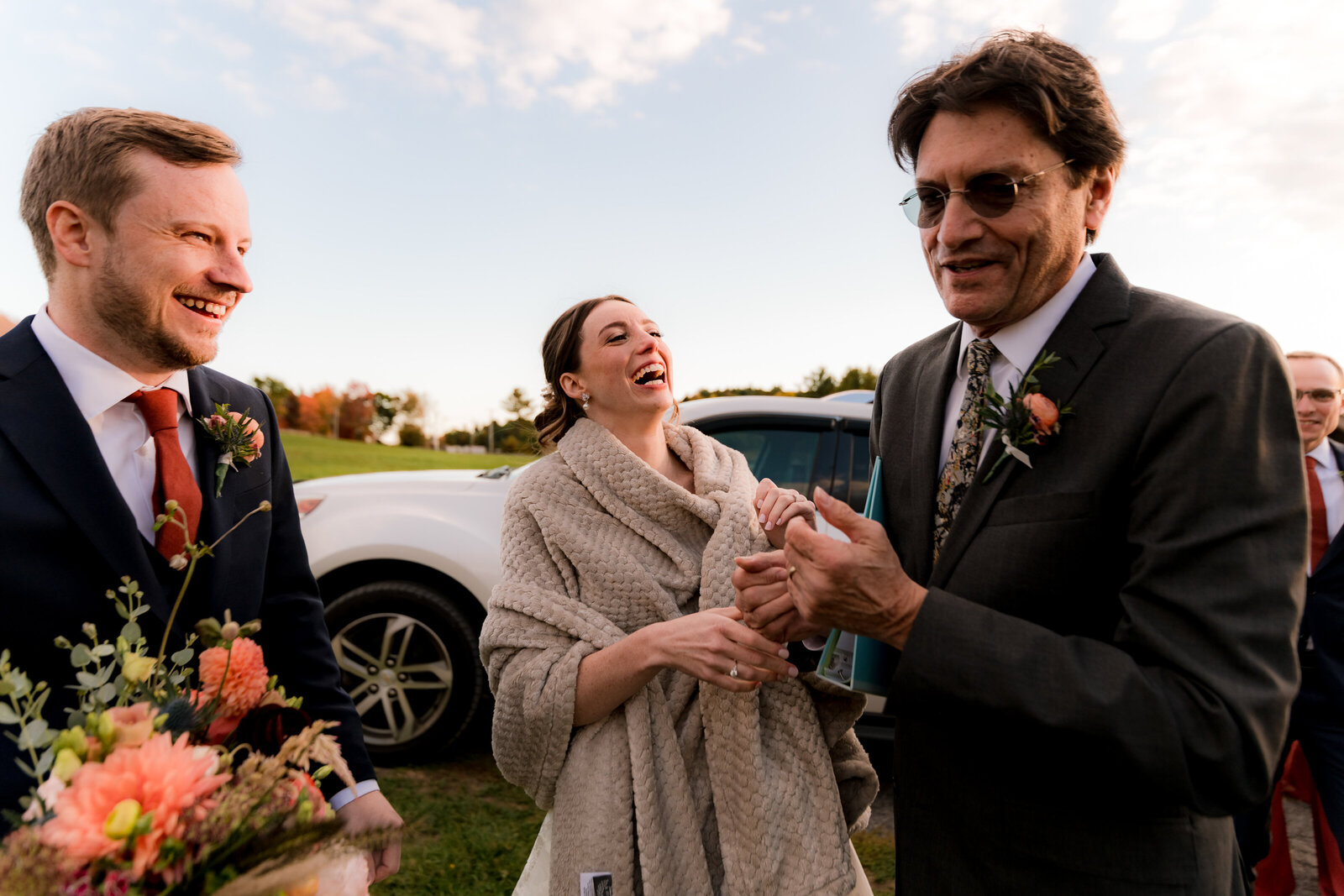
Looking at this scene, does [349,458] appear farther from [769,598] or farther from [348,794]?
[769,598]

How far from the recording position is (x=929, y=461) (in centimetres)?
172

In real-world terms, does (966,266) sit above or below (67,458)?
above

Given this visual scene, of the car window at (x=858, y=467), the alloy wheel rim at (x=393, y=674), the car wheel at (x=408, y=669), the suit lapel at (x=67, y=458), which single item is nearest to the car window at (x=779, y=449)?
the car window at (x=858, y=467)

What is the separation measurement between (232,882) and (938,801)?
130 cm

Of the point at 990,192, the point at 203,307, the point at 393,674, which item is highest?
the point at 990,192

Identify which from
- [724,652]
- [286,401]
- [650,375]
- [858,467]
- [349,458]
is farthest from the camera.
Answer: [286,401]

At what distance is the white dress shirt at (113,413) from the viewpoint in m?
1.53

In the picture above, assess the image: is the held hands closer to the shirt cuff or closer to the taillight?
the shirt cuff

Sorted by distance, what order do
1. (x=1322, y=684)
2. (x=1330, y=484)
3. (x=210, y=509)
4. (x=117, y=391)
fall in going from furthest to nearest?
(x=1330, y=484) → (x=1322, y=684) → (x=210, y=509) → (x=117, y=391)

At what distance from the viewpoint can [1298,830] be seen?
4.10 meters

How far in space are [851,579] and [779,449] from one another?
2527mm

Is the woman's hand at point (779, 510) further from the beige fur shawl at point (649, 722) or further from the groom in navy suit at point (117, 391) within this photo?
the groom in navy suit at point (117, 391)

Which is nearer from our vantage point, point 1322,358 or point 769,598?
point 769,598

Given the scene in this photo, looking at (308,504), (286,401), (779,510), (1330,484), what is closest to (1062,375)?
(779,510)
